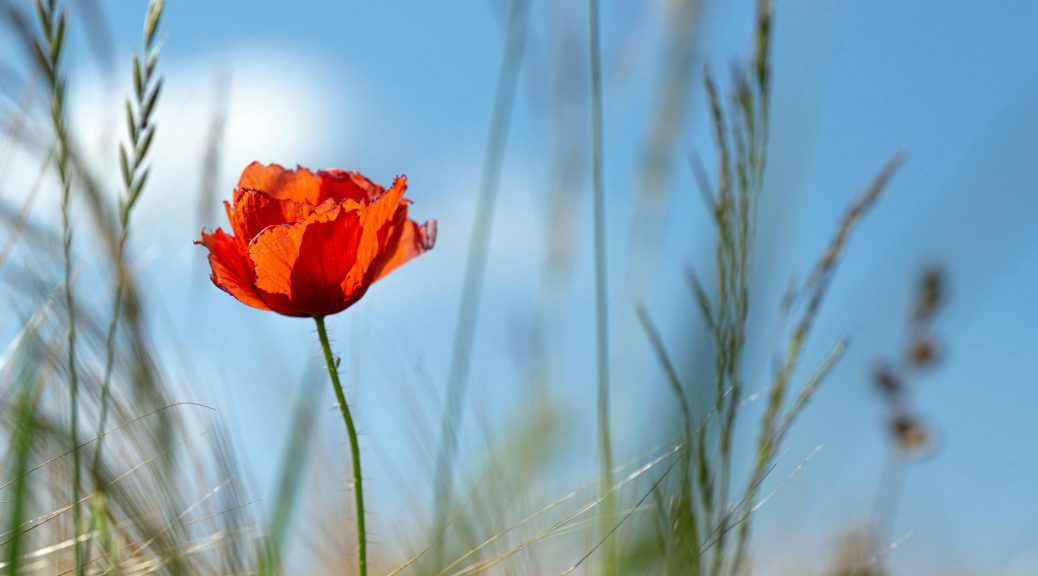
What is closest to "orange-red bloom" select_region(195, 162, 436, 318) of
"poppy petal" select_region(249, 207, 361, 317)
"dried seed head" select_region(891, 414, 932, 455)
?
"poppy petal" select_region(249, 207, 361, 317)

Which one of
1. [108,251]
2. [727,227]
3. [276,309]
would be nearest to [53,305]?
[108,251]

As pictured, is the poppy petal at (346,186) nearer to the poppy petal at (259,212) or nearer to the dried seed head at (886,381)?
the poppy petal at (259,212)

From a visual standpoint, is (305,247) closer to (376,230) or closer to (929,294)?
(376,230)

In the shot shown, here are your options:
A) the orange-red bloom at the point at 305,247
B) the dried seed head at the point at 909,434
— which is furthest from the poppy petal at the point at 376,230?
the dried seed head at the point at 909,434

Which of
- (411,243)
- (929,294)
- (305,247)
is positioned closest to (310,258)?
(305,247)

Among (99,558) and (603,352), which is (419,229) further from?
(99,558)

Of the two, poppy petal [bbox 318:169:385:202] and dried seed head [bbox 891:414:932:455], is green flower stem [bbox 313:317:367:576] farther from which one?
dried seed head [bbox 891:414:932:455]
